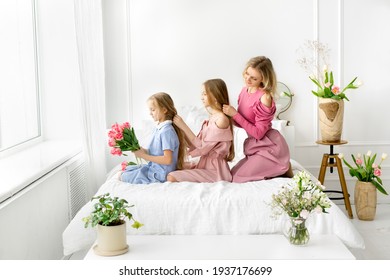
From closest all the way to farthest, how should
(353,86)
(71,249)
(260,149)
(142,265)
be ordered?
1. (142,265)
2. (71,249)
3. (260,149)
4. (353,86)

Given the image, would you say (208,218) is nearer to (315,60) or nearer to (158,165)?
(158,165)

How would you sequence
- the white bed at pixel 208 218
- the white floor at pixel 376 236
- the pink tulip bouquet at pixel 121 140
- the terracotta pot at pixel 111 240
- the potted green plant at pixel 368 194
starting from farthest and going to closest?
the potted green plant at pixel 368 194 < the white floor at pixel 376 236 < the pink tulip bouquet at pixel 121 140 < the white bed at pixel 208 218 < the terracotta pot at pixel 111 240

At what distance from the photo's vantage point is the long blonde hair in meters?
3.45

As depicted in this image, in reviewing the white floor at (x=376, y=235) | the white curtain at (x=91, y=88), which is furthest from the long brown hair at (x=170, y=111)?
the white floor at (x=376, y=235)

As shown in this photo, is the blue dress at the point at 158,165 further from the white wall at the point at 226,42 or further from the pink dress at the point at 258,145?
the white wall at the point at 226,42

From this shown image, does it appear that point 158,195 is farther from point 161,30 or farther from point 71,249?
point 161,30

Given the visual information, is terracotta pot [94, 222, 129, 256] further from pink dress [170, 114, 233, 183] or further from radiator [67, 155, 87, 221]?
radiator [67, 155, 87, 221]

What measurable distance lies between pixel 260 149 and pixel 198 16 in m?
1.75

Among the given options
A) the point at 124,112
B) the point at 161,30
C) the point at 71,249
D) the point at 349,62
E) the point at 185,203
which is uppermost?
the point at 161,30

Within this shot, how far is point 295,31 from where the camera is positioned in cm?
489

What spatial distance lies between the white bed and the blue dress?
1.12 feet

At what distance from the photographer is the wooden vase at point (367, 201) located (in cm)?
439

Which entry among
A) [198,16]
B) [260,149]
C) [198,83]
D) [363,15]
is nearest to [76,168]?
[260,149]

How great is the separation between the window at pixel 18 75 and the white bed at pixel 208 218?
90 cm
